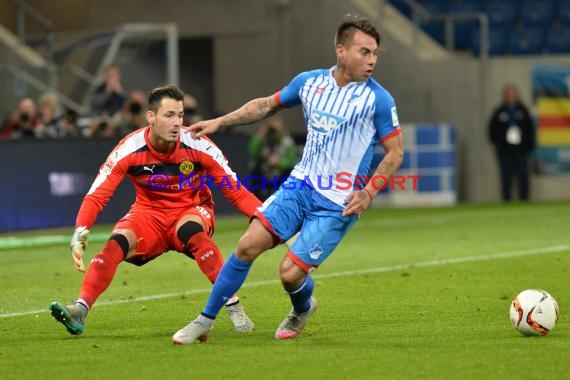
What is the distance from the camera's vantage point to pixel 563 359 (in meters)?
7.40

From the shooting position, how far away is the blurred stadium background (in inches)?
955

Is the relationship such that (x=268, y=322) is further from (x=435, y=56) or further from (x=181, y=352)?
(x=435, y=56)

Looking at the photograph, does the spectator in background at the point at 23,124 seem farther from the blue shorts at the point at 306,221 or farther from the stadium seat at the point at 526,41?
the blue shorts at the point at 306,221

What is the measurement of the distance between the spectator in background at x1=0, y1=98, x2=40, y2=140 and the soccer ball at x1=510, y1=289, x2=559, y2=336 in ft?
41.6

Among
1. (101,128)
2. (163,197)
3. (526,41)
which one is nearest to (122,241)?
(163,197)

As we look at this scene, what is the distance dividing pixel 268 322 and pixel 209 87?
2051 centimetres

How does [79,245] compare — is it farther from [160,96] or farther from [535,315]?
[535,315]

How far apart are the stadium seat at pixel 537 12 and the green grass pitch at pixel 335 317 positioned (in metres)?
10.9

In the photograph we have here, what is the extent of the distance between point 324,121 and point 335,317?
6.56ft

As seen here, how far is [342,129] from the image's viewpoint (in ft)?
26.8

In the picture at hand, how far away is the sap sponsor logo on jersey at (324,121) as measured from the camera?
322 inches

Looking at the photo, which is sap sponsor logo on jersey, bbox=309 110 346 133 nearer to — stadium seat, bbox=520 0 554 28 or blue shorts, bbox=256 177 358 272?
blue shorts, bbox=256 177 358 272

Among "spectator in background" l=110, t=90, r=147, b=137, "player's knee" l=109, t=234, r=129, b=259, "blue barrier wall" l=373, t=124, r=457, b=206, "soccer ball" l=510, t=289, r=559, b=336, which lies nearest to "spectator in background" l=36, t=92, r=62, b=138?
"spectator in background" l=110, t=90, r=147, b=137

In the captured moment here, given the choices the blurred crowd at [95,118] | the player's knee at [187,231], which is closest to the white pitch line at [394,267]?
the player's knee at [187,231]
